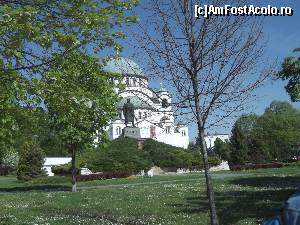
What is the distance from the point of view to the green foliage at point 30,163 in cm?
5500

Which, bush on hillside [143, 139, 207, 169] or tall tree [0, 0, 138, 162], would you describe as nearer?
tall tree [0, 0, 138, 162]

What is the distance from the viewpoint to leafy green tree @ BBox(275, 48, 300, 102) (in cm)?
2608

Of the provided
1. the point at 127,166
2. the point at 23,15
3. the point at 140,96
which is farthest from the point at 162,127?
the point at 127,166

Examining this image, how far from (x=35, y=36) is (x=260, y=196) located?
11.8m

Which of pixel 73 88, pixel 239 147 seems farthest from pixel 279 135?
pixel 73 88

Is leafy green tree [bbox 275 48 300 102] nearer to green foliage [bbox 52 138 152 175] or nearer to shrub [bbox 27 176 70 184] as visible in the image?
shrub [bbox 27 176 70 184]

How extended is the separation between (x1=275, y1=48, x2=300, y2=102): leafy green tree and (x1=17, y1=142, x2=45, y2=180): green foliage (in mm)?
34510

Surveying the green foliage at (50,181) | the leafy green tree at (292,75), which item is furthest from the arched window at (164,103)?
the green foliage at (50,181)

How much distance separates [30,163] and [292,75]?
122ft

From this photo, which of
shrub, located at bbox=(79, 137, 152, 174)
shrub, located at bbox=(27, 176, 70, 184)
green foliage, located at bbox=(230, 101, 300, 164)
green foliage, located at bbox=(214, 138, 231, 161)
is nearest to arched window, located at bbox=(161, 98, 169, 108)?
shrub, located at bbox=(27, 176, 70, 184)

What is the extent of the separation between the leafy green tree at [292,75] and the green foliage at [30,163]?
34.5m

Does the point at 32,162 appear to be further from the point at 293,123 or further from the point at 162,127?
the point at 293,123

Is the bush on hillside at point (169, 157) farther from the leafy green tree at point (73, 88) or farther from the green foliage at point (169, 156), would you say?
the leafy green tree at point (73, 88)

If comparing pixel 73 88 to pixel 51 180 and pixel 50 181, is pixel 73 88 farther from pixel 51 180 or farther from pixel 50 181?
pixel 51 180
